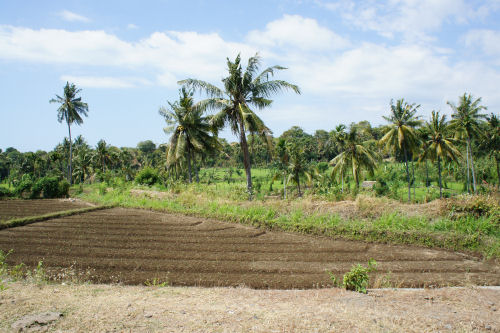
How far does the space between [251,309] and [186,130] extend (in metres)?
21.3

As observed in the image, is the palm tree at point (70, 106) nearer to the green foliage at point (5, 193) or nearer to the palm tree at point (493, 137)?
the green foliage at point (5, 193)

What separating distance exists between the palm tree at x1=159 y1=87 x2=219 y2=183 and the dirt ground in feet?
61.7

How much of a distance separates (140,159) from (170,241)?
225 feet

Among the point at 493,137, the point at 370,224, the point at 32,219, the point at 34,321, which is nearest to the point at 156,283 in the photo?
the point at 34,321

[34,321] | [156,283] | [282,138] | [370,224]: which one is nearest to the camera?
[34,321]

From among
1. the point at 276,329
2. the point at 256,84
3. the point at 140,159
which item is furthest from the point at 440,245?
the point at 140,159

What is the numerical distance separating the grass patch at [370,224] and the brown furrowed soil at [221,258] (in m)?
0.52

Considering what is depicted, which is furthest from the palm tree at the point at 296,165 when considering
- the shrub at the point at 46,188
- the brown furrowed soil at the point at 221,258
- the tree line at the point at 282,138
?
the shrub at the point at 46,188

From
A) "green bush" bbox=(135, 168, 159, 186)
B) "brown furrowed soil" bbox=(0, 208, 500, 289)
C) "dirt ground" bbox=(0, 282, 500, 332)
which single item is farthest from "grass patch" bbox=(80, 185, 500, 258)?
"green bush" bbox=(135, 168, 159, 186)

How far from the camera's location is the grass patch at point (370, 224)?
391 inches

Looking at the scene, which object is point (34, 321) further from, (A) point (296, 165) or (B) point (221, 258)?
(A) point (296, 165)

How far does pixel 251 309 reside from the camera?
5.34 metres

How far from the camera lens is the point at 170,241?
36.0ft

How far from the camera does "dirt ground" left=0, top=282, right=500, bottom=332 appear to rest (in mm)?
4602
